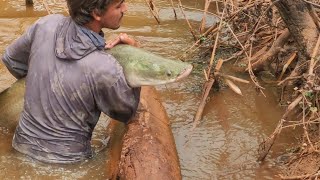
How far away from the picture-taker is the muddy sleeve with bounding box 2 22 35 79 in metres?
3.74

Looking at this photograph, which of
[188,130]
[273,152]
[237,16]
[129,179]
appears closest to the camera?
[129,179]

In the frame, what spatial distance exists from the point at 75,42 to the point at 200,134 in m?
1.76

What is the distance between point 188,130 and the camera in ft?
15.9

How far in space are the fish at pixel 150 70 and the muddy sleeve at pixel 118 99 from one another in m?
0.06

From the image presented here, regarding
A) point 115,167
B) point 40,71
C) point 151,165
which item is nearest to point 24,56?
point 40,71

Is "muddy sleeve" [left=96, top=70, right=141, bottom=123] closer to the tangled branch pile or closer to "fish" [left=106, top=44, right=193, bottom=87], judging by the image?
"fish" [left=106, top=44, right=193, bottom=87]

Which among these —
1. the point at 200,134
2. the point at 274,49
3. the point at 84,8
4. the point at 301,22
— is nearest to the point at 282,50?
the point at 274,49

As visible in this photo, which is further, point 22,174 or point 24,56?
point 24,56

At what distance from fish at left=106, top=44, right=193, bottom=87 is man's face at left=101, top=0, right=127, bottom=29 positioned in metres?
0.24

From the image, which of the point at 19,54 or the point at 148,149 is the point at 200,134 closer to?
the point at 148,149

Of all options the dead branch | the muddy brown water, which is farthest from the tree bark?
the muddy brown water

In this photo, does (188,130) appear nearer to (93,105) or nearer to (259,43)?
(93,105)

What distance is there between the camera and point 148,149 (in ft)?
11.5

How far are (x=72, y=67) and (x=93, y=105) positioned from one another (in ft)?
1.00
